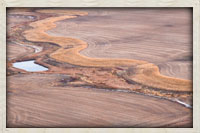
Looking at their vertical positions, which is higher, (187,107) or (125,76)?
(125,76)

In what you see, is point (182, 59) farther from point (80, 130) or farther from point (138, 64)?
point (80, 130)

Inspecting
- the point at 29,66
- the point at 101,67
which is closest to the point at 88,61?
the point at 101,67

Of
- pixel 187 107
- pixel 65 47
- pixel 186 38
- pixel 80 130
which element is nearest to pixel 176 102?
pixel 187 107

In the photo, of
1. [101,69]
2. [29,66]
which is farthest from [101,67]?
[29,66]

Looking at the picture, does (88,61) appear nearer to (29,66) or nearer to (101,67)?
(101,67)
